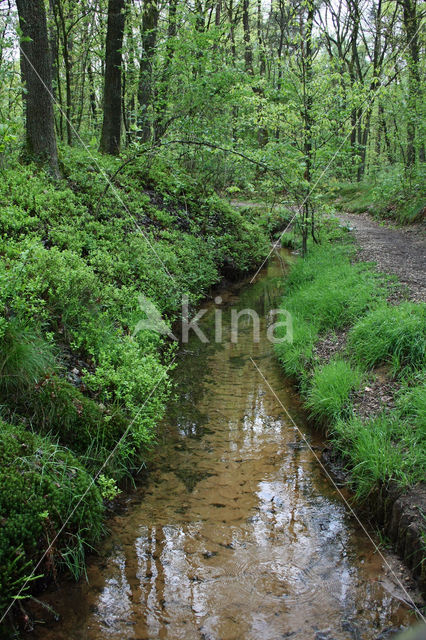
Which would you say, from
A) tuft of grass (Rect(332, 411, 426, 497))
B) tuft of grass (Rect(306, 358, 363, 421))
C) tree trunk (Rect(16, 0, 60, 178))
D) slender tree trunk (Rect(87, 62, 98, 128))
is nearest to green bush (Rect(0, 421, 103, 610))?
tuft of grass (Rect(332, 411, 426, 497))

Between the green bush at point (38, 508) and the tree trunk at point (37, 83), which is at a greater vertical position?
the tree trunk at point (37, 83)

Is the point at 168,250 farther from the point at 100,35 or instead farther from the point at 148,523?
the point at 100,35

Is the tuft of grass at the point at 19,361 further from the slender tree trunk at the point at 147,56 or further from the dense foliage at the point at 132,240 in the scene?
the slender tree trunk at the point at 147,56

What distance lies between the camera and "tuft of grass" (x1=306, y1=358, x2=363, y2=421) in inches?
210

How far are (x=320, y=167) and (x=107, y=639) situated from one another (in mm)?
9795

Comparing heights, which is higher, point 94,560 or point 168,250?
point 168,250

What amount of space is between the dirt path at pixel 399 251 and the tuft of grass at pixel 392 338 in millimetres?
857

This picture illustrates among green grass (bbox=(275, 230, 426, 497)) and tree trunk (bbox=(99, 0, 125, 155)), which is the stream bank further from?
tree trunk (bbox=(99, 0, 125, 155))

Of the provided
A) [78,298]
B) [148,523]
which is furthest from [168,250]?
[148,523]

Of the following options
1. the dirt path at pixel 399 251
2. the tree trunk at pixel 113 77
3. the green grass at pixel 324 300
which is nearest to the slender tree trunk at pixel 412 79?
the dirt path at pixel 399 251

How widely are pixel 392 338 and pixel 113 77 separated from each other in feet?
32.6

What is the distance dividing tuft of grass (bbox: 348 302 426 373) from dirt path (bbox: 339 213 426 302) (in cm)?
86

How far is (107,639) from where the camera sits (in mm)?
2916

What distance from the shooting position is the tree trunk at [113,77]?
11.5 meters
